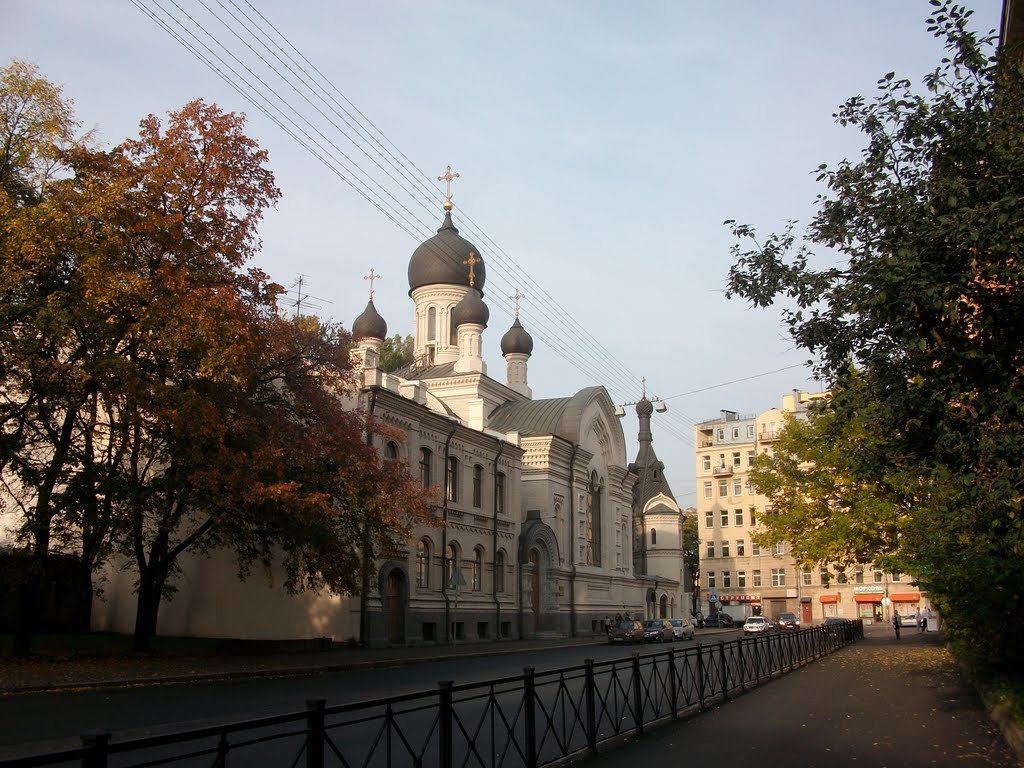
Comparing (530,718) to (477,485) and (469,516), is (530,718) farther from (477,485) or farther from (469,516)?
(477,485)

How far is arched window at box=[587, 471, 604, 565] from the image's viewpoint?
165 feet

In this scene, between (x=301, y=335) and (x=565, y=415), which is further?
(x=565, y=415)

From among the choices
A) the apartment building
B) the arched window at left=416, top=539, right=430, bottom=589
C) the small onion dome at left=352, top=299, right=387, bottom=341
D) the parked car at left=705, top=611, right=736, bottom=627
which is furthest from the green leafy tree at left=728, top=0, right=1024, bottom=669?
the apartment building

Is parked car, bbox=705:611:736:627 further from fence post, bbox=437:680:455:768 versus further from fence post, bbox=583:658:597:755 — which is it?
fence post, bbox=437:680:455:768

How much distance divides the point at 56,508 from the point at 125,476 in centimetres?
161

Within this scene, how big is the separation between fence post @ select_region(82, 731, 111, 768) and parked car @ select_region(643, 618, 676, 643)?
3924 cm

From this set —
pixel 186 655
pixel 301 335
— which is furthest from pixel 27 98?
pixel 186 655

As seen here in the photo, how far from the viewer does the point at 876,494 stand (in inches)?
1198

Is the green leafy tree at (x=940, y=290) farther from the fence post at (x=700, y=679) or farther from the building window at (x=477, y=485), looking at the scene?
the building window at (x=477, y=485)

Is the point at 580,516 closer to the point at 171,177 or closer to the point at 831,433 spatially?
the point at 171,177

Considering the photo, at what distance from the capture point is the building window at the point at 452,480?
37.4 m

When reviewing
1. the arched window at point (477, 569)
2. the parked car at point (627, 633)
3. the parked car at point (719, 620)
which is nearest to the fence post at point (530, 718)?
the arched window at point (477, 569)

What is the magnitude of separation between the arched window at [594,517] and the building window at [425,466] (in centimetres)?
1589

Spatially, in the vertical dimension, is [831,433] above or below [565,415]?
below
